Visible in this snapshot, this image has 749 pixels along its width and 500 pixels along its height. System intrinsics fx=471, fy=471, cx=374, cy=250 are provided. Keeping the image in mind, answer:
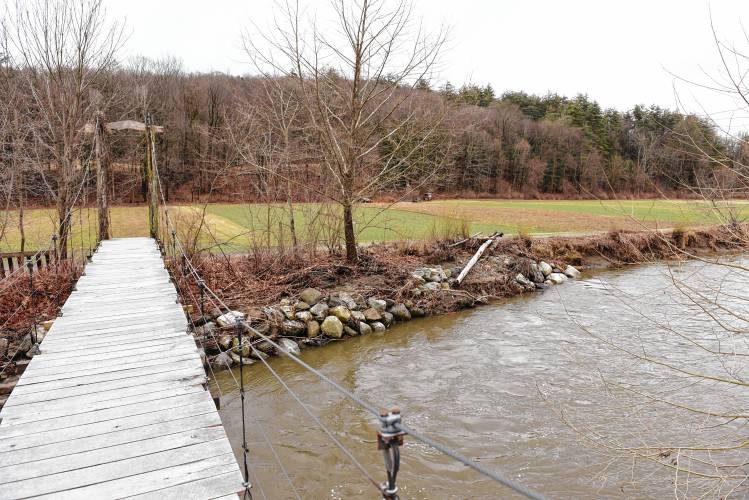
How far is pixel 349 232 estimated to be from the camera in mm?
11344

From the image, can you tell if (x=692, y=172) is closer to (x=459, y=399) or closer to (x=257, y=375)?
(x=459, y=399)

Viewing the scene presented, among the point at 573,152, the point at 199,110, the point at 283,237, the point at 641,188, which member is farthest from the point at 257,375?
the point at 573,152

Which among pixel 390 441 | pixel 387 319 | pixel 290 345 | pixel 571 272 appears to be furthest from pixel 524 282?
pixel 390 441

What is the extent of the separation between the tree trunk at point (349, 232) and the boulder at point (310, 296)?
1.99 meters

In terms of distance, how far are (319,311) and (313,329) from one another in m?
0.45

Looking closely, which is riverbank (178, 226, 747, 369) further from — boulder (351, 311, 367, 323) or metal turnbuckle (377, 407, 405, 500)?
metal turnbuckle (377, 407, 405, 500)

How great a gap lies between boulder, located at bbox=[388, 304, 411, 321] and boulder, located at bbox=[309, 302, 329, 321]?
1.62 m

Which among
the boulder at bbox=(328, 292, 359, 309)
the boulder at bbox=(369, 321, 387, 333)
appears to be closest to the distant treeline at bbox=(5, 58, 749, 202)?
the boulder at bbox=(328, 292, 359, 309)

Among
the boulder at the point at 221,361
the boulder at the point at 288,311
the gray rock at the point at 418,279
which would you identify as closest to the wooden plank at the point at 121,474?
the boulder at the point at 221,361

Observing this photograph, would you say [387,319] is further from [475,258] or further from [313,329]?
[475,258]

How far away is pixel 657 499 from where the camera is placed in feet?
15.2

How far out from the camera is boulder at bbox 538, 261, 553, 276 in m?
14.6

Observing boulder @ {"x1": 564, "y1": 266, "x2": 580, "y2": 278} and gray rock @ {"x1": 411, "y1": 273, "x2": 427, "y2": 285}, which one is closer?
gray rock @ {"x1": 411, "y1": 273, "x2": 427, "y2": 285}

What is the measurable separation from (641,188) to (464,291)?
766 cm
